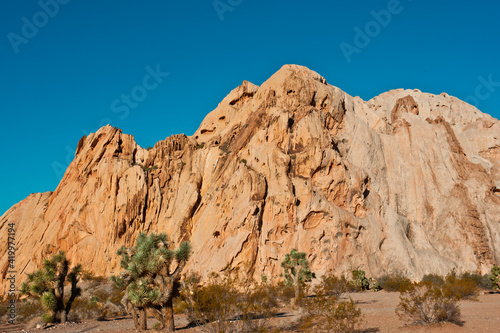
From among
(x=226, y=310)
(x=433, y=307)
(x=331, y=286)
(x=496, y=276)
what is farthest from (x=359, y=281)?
(x=226, y=310)

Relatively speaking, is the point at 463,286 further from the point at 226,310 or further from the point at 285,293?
the point at 226,310

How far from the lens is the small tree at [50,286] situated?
23.4m

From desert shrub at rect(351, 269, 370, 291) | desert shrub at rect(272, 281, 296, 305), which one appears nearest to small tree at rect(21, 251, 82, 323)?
desert shrub at rect(272, 281, 296, 305)

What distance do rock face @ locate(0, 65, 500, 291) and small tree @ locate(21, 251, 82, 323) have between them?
1880cm

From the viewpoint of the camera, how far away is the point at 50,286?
23797mm

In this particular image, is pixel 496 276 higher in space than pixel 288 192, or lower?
lower

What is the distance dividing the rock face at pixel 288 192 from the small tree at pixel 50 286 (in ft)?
61.7

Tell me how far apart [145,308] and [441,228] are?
44.4 m

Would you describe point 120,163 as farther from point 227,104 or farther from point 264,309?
point 264,309

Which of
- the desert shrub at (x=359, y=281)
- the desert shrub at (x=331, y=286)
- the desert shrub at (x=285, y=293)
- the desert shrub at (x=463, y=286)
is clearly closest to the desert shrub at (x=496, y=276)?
the desert shrub at (x=463, y=286)

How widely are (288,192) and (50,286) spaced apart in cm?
2639

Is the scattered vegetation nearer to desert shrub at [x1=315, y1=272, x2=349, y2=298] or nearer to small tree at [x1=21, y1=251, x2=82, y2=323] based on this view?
desert shrub at [x1=315, y1=272, x2=349, y2=298]

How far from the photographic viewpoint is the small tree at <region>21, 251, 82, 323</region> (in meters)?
23.4

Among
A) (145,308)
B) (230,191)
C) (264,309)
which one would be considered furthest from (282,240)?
(264,309)
